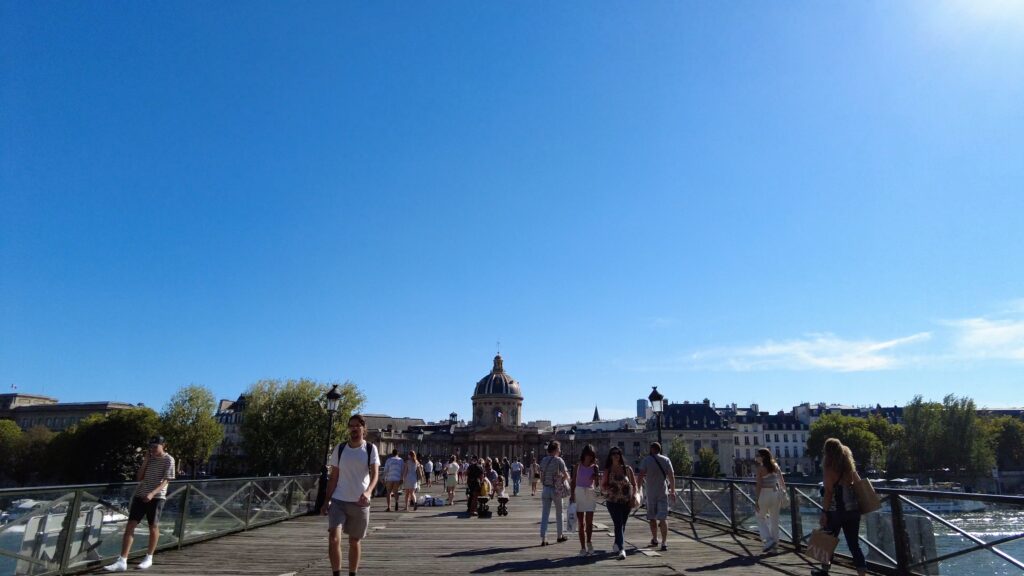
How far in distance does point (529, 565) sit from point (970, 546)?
611 cm

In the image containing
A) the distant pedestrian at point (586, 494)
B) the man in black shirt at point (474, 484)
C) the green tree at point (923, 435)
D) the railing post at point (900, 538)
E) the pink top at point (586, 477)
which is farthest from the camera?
the green tree at point (923, 435)

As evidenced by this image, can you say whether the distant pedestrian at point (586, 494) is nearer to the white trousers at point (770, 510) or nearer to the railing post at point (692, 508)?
the white trousers at point (770, 510)

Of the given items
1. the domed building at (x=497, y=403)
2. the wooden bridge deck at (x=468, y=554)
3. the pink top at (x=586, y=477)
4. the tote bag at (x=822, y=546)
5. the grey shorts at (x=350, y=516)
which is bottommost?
the wooden bridge deck at (x=468, y=554)

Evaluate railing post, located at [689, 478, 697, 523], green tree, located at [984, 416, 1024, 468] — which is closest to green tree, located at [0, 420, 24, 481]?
railing post, located at [689, 478, 697, 523]

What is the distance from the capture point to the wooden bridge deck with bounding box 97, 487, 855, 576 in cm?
959

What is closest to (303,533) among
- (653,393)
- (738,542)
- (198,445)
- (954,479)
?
(738,542)

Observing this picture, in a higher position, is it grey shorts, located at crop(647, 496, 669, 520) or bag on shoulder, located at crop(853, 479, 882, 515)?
bag on shoulder, located at crop(853, 479, 882, 515)

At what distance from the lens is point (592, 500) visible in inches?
456

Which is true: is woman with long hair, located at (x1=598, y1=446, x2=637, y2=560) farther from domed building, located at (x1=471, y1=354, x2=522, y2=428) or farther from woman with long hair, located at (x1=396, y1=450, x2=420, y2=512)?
Result: domed building, located at (x1=471, y1=354, x2=522, y2=428)

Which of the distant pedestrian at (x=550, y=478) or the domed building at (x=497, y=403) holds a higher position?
the domed building at (x=497, y=403)

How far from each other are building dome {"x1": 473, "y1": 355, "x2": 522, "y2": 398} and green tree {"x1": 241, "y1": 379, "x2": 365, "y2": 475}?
67.7 m

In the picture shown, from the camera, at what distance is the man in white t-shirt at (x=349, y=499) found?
26.4ft

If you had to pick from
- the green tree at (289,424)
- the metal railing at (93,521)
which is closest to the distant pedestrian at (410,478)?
the metal railing at (93,521)

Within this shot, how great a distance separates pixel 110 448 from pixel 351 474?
74.2m
